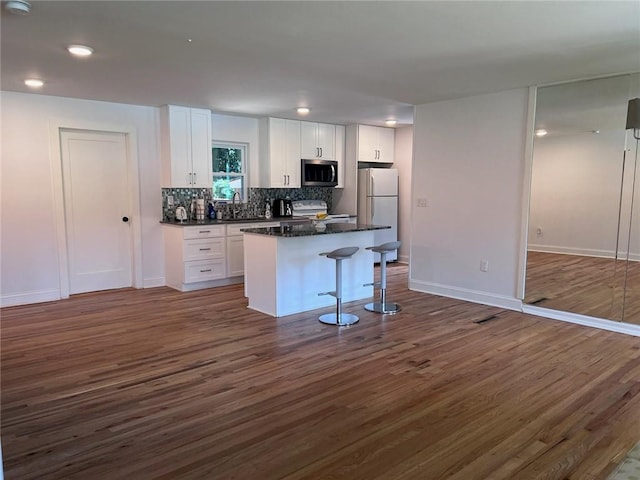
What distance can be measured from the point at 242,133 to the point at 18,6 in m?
4.22

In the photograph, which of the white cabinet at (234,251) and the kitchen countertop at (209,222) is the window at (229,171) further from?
the white cabinet at (234,251)

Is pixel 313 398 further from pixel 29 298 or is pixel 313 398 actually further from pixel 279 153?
pixel 279 153

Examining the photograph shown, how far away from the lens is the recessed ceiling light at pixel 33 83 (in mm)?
4355

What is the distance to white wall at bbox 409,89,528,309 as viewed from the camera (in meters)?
4.86

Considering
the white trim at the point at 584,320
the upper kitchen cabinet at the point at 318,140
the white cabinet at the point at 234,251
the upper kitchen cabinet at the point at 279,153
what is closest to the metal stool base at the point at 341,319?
the white trim at the point at 584,320

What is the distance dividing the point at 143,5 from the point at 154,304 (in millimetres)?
3431

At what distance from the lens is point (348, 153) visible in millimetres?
7676

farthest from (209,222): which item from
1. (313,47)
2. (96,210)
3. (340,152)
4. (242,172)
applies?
(313,47)

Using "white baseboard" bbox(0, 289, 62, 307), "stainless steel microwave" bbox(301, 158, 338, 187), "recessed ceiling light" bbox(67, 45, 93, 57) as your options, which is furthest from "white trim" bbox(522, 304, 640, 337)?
"white baseboard" bbox(0, 289, 62, 307)

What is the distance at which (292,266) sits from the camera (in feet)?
15.3

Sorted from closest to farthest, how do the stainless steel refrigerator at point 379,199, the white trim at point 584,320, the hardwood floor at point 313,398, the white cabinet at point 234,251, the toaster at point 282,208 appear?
the hardwood floor at point 313,398 < the white trim at point 584,320 < the white cabinet at point 234,251 < the toaster at point 282,208 < the stainless steel refrigerator at point 379,199

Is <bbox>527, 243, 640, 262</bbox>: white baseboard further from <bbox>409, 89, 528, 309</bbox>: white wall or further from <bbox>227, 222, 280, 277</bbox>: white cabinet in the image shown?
<bbox>227, 222, 280, 277</bbox>: white cabinet

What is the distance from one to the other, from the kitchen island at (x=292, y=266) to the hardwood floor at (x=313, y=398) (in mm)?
244

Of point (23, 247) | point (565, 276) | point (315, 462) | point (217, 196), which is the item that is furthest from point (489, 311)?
point (23, 247)
